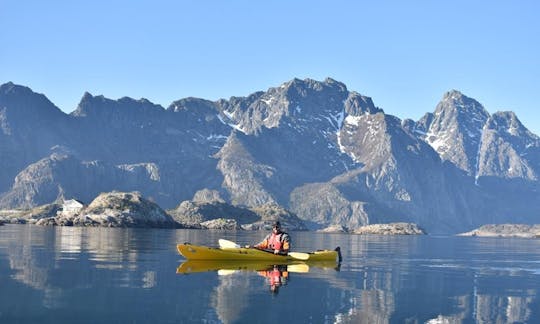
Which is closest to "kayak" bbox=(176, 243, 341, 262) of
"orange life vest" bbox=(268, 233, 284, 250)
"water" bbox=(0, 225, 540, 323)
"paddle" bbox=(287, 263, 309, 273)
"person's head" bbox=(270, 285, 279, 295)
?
"orange life vest" bbox=(268, 233, 284, 250)

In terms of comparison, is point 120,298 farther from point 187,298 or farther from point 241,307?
point 241,307

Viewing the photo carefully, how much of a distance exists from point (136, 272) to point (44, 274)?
8.78 meters

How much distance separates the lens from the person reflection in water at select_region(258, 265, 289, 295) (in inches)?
2250

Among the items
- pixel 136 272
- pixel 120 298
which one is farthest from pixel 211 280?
pixel 120 298

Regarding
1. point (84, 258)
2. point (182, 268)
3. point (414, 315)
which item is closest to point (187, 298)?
point (414, 315)

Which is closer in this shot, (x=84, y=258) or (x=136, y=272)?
(x=136, y=272)

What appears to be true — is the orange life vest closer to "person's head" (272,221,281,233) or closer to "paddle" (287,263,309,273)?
"person's head" (272,221,281,233)

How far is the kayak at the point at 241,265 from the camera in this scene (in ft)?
235

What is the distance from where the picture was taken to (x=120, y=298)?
48.2 meters

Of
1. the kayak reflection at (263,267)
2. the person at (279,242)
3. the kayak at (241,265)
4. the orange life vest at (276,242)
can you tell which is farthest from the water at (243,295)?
the orange life vest at (276,242)

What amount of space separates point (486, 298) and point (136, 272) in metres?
32.1

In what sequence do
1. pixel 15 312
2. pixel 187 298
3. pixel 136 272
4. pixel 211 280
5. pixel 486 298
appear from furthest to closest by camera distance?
pixel 136 272 → pixel 211 280 → pixel 486 298 → pixel 187 298 → pixel 15 312

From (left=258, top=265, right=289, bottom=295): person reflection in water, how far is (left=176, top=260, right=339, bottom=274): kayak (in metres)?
0.90

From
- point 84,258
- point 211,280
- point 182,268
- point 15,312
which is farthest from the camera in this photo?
point 84,258
